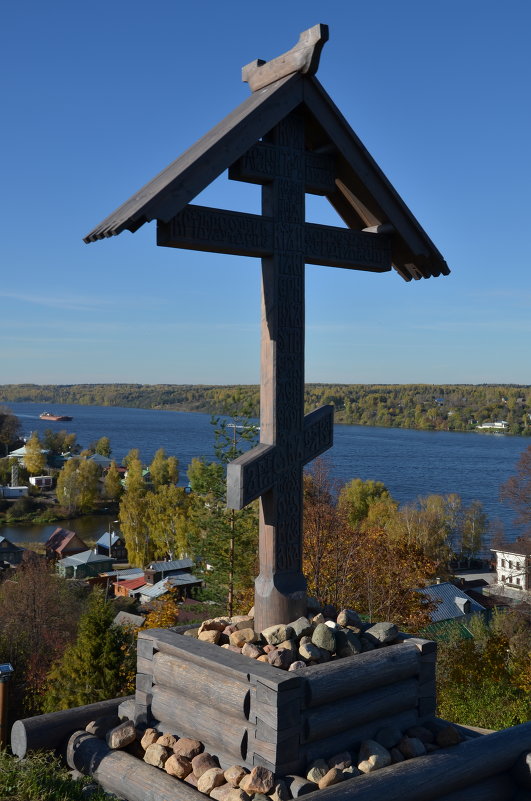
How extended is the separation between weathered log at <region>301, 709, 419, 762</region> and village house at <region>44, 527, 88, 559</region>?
168ft

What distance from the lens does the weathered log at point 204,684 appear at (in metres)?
4.64

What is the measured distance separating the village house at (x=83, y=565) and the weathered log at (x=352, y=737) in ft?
153

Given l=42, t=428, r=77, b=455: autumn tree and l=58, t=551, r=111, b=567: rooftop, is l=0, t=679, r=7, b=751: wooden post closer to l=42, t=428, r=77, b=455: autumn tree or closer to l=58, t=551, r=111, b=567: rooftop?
l=58, t=551, r=111, b=567: rooftop

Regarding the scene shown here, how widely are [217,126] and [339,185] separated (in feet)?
3.66

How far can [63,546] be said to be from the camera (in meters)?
54.3

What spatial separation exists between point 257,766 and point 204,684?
634 millimetres

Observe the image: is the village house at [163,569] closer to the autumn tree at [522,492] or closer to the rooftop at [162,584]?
the rooftop at [162,584]

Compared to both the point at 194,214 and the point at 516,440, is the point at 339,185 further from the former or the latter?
the point at 516,440

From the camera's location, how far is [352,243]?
19.2 feet

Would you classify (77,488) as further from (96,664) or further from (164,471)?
(96,664)

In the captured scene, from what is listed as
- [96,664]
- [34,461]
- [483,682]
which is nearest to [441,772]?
[483,682]

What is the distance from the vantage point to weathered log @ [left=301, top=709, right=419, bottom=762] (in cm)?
466

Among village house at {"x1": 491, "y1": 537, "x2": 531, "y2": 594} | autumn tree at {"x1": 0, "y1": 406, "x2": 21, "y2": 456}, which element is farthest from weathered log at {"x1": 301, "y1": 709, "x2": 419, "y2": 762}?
autumn tree at {"x1": 0, "y1": 406, "x2": 21, "y2": 456}

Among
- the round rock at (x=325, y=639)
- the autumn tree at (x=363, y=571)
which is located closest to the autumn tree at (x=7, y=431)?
the autumn tree at (x=363, y=571)
